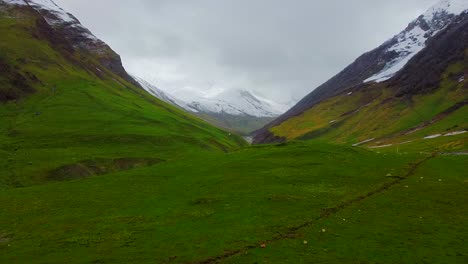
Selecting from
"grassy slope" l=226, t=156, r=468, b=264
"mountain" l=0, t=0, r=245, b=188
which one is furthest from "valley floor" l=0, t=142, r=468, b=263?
"mountain" l=0, t=0, r=245, b=188

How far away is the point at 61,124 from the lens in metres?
109

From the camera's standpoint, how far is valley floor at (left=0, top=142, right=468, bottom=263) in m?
31.6

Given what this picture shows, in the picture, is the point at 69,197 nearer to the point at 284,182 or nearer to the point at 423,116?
the point at 284,182

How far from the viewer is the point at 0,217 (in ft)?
149

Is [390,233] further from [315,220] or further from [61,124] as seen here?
[61,124]

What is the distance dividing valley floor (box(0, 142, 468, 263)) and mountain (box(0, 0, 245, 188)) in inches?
702

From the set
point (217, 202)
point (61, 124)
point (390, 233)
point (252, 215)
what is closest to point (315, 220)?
point (252, 215)

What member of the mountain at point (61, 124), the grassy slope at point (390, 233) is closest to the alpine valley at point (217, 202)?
the grassy slope at point (390, 233)

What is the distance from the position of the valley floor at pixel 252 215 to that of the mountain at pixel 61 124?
17.8 m

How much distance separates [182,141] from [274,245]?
7906 centimetres

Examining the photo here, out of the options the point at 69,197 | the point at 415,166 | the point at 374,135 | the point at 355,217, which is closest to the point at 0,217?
the point at 69,197

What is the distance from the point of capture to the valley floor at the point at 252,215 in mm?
31594

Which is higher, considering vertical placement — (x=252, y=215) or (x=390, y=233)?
(x=390, y=233)

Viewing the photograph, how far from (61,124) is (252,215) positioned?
80885mm
